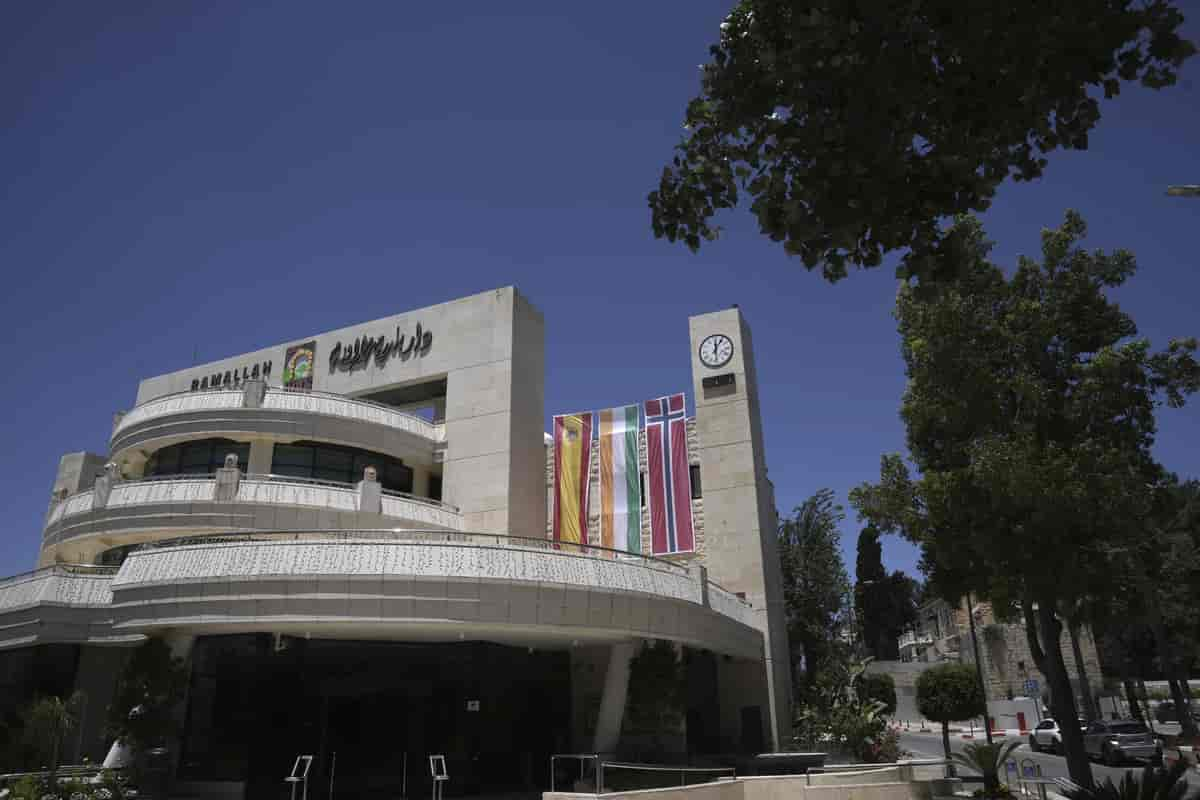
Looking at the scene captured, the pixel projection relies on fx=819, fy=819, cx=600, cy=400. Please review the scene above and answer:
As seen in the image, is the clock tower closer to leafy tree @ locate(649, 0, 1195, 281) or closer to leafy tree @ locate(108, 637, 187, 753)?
leafy tree @ locate(108, 637, 187, 753)

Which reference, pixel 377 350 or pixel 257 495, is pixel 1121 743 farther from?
pixel 377 350

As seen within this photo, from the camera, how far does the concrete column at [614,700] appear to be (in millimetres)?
23891

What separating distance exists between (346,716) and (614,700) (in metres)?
7.57

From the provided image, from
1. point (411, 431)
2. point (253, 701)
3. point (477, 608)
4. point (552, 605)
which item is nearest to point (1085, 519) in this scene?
point (552, 605)

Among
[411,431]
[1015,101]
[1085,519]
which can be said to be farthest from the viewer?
[411,431]

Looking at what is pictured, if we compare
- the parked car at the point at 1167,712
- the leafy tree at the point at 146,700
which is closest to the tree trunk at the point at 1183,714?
the parked car at the point at 1167,712

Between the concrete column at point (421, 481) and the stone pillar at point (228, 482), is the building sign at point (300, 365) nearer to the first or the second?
the concrete column at point (421, 481)

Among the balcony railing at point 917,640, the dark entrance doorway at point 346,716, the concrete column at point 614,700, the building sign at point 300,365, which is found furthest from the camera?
the balcony railing at point 917,640

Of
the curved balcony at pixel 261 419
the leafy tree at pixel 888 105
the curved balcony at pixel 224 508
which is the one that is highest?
the curved balcony at pixel 261 419

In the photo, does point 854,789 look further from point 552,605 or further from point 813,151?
point 813,151

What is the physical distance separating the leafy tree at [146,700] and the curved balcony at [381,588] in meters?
0.94

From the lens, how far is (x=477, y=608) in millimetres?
20734

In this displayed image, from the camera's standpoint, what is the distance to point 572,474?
36531 mm

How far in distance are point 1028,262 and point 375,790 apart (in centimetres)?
2341
